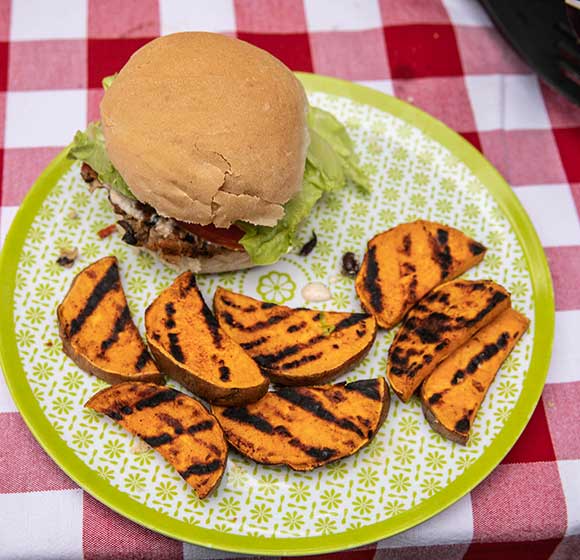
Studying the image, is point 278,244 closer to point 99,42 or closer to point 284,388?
point 284,388

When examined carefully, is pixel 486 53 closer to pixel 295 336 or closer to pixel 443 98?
pixel 443 98

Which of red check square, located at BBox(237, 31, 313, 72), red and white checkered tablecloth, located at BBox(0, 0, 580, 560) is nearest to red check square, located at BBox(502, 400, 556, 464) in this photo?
red and white checkered tablecloth, located at BBox(0, 0, 580, 560)

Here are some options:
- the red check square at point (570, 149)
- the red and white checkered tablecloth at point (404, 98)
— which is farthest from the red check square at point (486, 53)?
the red check square at point (570, 149)

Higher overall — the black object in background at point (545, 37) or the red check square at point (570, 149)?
the black object in background at point (545, 37)

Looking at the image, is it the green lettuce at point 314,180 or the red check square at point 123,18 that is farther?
the red check square at point 123,18

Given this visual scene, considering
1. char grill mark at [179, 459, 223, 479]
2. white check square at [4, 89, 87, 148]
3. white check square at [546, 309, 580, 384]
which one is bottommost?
white check square at [546, 309, 580, 384]

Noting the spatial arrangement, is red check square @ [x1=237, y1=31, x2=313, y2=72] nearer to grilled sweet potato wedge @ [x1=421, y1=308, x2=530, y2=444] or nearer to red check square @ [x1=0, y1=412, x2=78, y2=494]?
grilled sweet potato wedge @ [x1=421, y1=308, x2=530, y2=444]

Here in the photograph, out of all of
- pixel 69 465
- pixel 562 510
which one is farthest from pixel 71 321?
pixel 562 510

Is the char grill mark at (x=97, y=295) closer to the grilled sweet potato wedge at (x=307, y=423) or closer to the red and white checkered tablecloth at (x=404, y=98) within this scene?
the red and white checkered tablecloth at (x=404, y=98)
